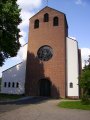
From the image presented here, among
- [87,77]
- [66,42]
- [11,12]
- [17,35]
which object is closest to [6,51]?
[17,35]

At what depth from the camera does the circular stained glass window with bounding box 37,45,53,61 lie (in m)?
37.5

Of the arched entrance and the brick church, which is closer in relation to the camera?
the brick church

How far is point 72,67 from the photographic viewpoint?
35719 millimetres

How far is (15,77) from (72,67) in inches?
406

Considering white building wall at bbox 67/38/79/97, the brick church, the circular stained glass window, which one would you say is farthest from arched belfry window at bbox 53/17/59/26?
the circular stained glass window

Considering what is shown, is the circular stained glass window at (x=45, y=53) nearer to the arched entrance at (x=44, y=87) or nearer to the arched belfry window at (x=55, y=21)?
the arched entrance at (x=44, y=87)

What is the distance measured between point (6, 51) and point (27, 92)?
11.6m

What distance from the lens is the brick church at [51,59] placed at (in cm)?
3547

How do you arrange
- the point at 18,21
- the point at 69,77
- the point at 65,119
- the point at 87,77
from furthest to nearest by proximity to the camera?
the point at 69,77 → the point at 18,21 → the point at 87,77 → the point at 65,119

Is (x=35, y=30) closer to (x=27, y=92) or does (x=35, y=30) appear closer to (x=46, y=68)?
(x=46, y=68)

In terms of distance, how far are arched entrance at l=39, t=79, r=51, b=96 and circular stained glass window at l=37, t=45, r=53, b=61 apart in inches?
148

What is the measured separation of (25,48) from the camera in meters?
39.5

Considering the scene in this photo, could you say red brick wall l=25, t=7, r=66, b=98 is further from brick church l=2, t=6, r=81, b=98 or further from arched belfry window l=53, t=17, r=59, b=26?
arched belfry window l=53, t=17, r=59, b=26

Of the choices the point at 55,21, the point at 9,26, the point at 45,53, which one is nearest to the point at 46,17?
the point at 55,21
